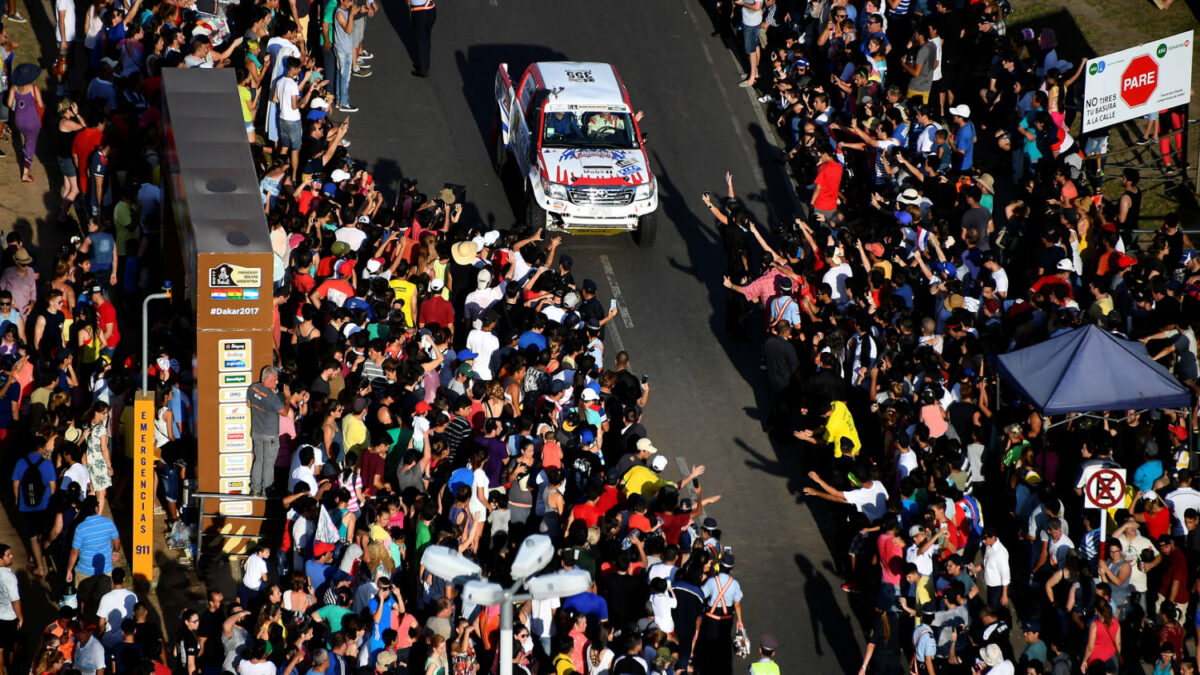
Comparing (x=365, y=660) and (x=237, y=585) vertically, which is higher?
(x=365, y=660)

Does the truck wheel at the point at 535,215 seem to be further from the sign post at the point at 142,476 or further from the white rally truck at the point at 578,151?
the sign post at the point at 142,476

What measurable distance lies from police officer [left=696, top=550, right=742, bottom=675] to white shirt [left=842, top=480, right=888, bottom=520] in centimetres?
197

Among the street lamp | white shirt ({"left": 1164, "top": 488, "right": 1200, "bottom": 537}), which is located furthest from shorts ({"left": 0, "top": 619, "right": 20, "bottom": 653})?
white shirt ({"left": 1164, "top": 488, "right": 1200, "bottom": 537})

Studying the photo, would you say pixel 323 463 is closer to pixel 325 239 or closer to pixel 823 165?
pixel 325 239

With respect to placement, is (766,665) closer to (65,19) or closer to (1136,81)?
(1136,81)

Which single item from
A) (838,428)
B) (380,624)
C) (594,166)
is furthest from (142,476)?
(594,166)

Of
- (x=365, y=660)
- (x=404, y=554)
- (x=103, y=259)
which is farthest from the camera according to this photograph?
(x=103, y=259)

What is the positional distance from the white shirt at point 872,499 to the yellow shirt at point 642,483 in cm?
200

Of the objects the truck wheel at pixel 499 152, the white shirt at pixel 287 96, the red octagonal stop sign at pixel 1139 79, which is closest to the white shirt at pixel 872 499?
the red octagonal stop sign at pixel 1139 79

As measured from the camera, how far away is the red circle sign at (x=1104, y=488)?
63.1ft

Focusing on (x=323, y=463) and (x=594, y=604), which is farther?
(x=323, y=463)

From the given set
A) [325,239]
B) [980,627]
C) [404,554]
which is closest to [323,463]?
[404,554]

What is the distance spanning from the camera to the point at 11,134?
1061 inches

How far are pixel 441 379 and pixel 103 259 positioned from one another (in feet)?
15.8
